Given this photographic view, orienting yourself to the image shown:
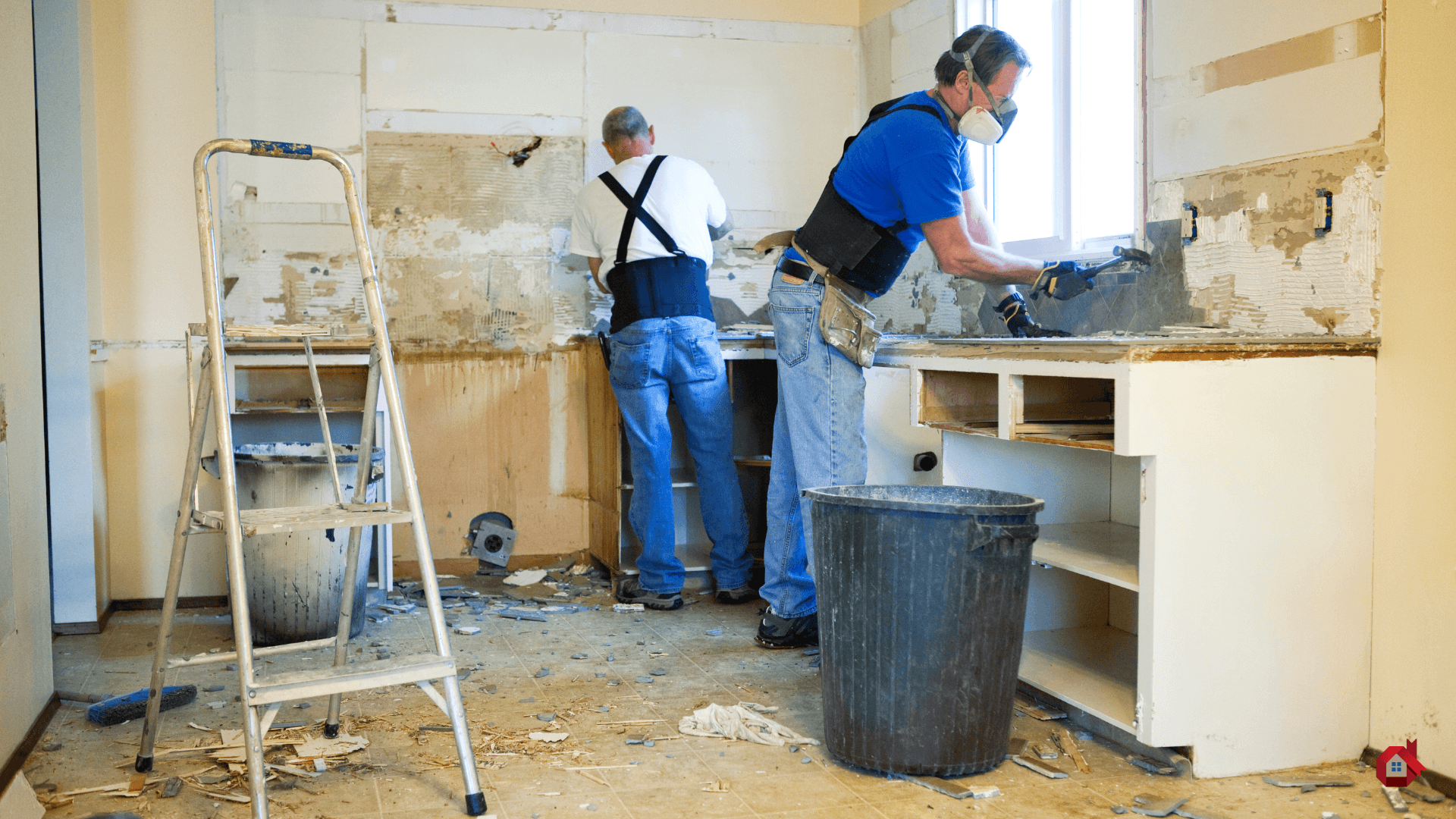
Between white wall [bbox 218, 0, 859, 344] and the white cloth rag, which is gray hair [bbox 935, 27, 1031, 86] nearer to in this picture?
the white cloth rag

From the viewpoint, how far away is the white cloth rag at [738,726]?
2.62m

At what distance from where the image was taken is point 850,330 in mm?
3080

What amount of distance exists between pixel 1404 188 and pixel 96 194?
4.04m

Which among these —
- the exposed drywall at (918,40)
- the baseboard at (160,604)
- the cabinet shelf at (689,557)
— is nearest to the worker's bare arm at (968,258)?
the exposed drywall at (918,40)

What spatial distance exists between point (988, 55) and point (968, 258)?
0.52 metres

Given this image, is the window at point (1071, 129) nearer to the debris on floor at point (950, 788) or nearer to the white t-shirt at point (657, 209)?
the white t-shirt at point (657, 209)

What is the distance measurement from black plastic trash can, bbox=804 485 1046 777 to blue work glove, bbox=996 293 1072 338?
88cm

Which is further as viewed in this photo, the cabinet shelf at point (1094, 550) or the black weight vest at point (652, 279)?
the black weight vest at point (652, 279)

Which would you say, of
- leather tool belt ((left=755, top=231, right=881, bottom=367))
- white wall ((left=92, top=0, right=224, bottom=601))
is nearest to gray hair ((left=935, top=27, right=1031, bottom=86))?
leather tool belt ((left=755, top=231, right=881, bottom=367))

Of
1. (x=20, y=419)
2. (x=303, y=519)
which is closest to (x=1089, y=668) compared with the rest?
(x=303, y=519)

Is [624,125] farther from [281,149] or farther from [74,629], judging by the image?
[74,629]

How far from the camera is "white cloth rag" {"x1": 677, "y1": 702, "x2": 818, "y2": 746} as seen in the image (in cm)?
262

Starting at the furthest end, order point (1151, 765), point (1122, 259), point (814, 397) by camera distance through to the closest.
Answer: point (814, 397) → point (1122, 259) → point (1151, 765)

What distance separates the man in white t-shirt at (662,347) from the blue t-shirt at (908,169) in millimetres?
1092
